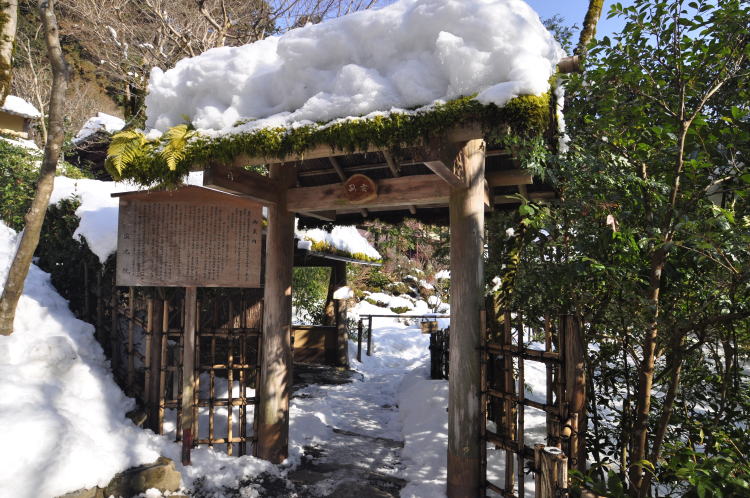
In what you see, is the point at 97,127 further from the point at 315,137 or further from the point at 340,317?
the point at 315,137

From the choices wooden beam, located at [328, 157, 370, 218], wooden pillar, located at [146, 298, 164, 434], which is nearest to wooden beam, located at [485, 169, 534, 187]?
wooden beam, located at [328, 157, 370, 218]

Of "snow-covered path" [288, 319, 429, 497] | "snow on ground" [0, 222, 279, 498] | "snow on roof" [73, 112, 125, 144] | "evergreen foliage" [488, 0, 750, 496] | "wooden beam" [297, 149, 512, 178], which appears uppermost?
"snow on roof" [73, 112, 125, 144]

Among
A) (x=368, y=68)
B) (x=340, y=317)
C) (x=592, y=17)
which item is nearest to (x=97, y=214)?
(x=368, y=68)

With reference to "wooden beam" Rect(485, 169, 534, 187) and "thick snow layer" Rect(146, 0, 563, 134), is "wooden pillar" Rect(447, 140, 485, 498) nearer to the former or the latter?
"thick snow layer" Rect(146, 0, 563, 134)

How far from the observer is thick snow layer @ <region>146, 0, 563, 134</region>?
3.20m

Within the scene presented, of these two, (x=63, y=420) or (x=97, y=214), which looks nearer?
(x=63, y=420)

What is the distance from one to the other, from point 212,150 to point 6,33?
3740mm

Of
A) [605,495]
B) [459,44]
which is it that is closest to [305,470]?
[605,495]

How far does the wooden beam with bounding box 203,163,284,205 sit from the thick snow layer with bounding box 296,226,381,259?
9.77 feet

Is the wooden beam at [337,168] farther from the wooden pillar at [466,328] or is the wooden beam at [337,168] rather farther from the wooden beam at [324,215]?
the wooden pillar at [466,328]

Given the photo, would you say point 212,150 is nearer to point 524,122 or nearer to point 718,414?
point 524,122

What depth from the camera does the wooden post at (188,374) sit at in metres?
4.44

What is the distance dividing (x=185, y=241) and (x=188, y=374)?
1406 millimetres

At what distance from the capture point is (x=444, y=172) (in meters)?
3.65
